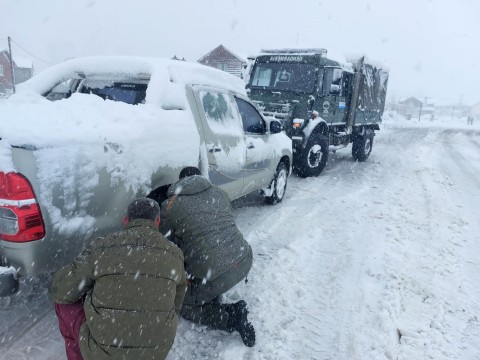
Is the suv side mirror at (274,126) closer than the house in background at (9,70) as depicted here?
Yes

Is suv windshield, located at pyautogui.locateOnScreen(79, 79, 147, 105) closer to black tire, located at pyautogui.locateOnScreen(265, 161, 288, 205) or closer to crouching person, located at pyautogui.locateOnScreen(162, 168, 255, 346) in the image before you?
crouching person, located at pyautogui.locateOnScreen(162, 168, 255, 346)

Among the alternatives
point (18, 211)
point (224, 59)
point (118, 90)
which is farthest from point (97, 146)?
point (224, 59)

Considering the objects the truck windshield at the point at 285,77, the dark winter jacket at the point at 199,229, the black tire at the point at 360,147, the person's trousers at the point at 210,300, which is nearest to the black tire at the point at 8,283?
the dark winter jacket at the point at 199,229

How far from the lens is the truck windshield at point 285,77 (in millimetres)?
8672

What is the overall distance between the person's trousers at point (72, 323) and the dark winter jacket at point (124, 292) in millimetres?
70

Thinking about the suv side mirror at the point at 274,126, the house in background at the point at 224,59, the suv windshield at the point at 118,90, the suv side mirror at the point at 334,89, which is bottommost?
the suv side mirror at the point at 274,126

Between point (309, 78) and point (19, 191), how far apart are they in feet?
24.4

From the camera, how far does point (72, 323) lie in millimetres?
2141

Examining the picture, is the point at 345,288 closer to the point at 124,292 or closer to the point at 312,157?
the point at 124,292

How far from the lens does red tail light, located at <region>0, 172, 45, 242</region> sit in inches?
88.5

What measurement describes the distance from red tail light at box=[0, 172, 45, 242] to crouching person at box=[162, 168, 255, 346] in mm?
870

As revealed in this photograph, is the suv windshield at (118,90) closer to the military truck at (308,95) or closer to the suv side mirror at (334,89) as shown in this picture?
the military truck at (308,95)

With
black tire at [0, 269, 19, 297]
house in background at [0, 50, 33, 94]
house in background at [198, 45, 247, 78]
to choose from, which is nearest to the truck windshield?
black tire at [0, 269, 19, 297]

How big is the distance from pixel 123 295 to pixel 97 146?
1.11 metres
